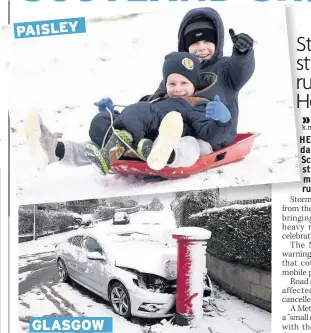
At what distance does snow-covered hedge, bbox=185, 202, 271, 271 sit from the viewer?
72.7 inches

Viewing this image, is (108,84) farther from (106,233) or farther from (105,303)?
(105,303)

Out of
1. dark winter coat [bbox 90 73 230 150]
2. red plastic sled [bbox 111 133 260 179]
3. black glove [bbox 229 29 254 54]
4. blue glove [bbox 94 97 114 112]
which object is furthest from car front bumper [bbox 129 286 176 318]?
black glove [bbox 229 29 254 54]

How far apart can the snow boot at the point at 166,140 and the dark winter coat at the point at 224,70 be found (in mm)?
152

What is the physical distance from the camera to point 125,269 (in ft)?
6.07

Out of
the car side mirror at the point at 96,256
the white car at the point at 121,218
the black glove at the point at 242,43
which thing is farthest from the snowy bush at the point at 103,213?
the black glove at the point at 242,43

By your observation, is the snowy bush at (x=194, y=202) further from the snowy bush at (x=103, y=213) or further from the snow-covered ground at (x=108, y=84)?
the snowy bush at (x=103, y=213)

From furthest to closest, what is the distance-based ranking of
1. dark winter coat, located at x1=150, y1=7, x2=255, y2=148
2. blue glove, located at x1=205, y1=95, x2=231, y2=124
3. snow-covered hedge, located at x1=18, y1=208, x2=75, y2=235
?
1. snow-covered hedge, located at x1=18, y1=208, x2=75, y2=235
2. dark winter coat, located at x1=150, y1=7, x2=255, y2=148
3. blue glove, located at x1=205, y1=95, x2=231, y2=124

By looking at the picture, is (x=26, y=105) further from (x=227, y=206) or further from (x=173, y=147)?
(x=227, y=206)

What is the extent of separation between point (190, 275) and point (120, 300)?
0.26m

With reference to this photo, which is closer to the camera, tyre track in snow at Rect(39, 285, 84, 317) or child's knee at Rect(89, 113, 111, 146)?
child's knee at Rect(89, 113, 111, 146)

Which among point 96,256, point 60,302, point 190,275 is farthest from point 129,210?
point 60,302

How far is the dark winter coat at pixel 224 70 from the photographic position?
1.80 meters

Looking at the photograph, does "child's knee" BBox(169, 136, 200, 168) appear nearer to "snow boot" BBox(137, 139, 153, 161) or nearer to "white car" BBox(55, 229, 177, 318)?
"snow boot" BBox(137, 139, 153, 161)

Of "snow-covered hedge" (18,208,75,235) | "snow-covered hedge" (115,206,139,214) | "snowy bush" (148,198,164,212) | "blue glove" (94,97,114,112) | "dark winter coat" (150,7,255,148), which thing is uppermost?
"dark winter coat" (150,7,255,148)
